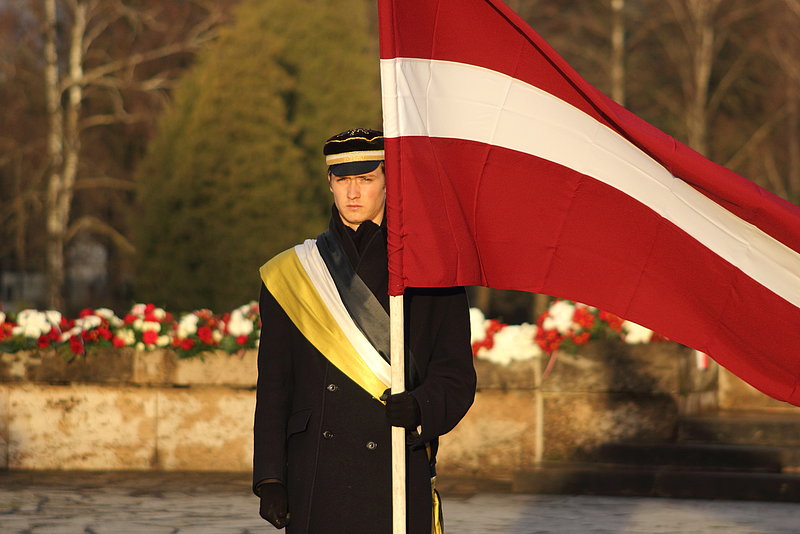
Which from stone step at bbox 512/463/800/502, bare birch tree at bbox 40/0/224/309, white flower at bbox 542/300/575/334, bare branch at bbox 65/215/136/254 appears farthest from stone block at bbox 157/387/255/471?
bare branch at bbox 65/215/136/254

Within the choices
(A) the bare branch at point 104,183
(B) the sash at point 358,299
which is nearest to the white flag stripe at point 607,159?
(B) the sash at point 358,299

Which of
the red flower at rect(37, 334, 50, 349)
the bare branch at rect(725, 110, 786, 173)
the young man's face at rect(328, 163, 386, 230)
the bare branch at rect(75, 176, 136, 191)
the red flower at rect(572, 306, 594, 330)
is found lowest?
the red flower at rect(37, 334, 50, 349)

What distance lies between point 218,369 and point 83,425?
100cm

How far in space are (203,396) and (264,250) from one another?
16237mm

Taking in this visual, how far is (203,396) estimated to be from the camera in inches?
383

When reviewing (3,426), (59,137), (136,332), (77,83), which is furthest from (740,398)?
(77,83)

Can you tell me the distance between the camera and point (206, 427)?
9734 mm

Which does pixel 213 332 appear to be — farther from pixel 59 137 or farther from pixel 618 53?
pixel 618 53

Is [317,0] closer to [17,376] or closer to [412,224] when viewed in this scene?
[17,376]

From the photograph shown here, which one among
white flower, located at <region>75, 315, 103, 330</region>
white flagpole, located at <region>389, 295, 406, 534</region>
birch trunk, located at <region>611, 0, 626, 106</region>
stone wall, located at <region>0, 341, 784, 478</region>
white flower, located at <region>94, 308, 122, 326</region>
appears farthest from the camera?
birch trunk, located at <region>611, 0, 626, 106</region>

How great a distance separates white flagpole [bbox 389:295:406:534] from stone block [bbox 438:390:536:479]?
547 centimetres

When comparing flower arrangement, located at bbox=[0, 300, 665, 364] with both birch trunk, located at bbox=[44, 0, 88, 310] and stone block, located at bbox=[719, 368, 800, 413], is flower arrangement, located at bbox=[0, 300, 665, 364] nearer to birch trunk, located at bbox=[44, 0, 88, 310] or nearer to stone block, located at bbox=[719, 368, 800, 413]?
stone block, located at bbox=[719, 368, 800, 413]

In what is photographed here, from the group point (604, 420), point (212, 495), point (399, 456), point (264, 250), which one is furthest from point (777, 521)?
point (264, 250)

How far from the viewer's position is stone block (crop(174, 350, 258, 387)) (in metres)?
9.70
